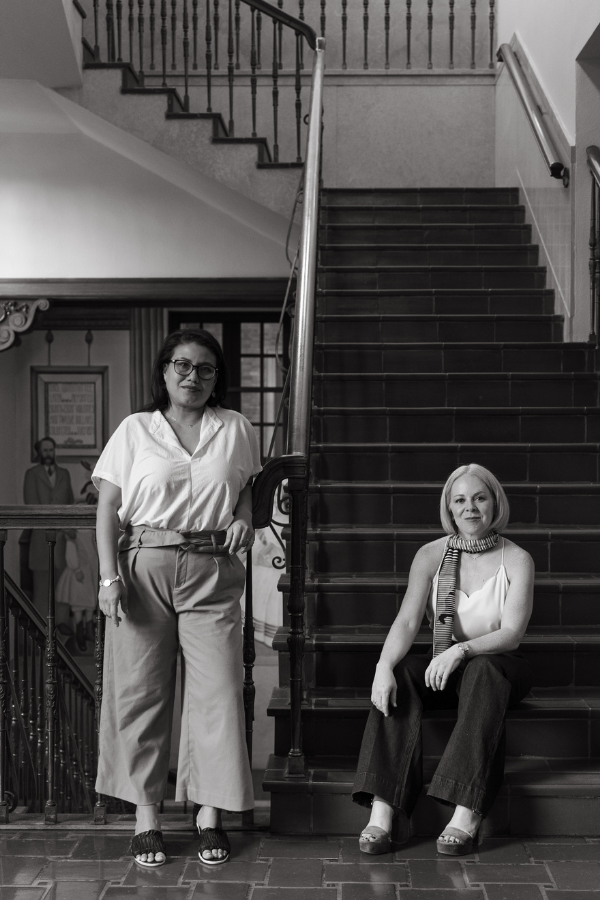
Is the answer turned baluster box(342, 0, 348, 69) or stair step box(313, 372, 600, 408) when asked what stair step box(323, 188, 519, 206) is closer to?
turned baluster box(342, 0, 348, 69)

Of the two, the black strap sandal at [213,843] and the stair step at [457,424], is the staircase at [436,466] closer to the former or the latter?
the stair step at [457,424]

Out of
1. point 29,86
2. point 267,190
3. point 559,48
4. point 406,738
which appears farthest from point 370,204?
point 406,738

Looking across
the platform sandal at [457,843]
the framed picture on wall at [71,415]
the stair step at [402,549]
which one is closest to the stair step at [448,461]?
the stair step at [402,549]

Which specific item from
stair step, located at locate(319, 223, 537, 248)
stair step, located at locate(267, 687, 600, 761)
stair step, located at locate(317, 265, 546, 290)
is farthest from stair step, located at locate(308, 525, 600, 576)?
stair step, located at locate(319, 223, 537, 248)

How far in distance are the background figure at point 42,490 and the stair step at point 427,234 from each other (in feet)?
13.5

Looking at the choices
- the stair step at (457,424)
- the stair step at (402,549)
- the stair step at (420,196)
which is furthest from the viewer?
the stair step at (420,196)

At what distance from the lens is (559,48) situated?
517cm

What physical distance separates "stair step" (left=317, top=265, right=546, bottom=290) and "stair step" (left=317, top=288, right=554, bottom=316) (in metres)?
0.18

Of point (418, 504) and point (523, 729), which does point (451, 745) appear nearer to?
point (523, 729)

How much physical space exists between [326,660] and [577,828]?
860mm

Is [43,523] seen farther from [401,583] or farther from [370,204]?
[370,204]

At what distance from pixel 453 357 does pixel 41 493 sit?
529cm

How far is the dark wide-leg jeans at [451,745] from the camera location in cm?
231

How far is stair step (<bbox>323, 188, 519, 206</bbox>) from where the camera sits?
6.07 metres
